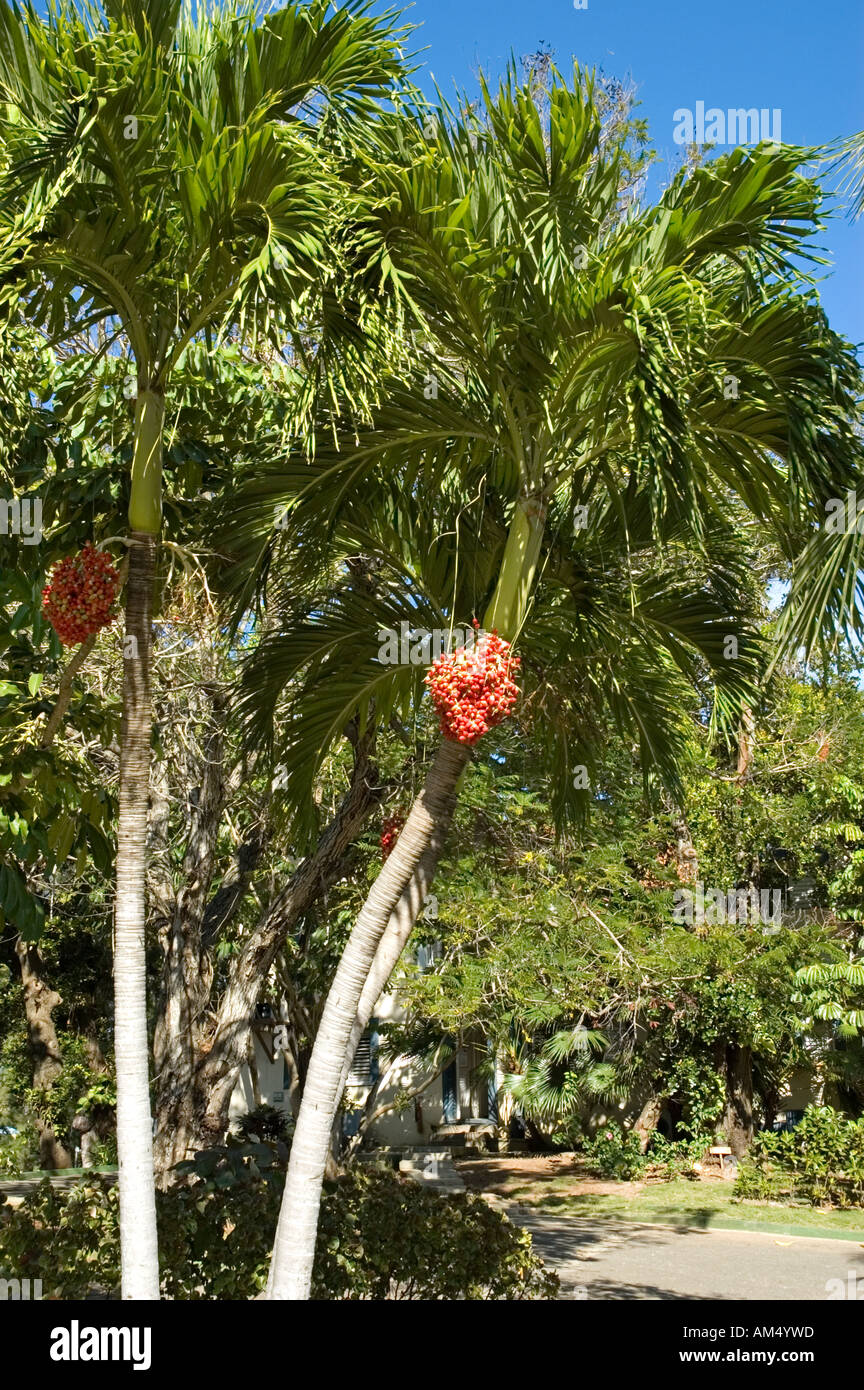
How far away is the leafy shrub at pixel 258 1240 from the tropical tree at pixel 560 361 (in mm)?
1323

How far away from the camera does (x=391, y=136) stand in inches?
215

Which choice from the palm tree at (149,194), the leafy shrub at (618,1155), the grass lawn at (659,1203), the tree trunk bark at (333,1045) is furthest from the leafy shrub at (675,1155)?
the palm tree at (149,194)

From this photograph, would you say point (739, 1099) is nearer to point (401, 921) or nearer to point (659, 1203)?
point (659, 1203)

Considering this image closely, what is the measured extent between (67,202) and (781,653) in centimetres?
360

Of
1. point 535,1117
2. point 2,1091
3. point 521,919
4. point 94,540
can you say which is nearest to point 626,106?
point 521,919

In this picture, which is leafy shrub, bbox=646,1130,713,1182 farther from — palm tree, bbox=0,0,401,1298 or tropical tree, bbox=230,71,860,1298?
palm tree, bbox=0,0,401,1298

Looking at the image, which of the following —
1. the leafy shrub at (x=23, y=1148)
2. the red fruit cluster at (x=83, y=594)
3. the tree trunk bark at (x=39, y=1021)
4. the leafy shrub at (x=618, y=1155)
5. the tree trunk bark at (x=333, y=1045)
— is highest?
the red fruit cluster at (x=83, y=594)

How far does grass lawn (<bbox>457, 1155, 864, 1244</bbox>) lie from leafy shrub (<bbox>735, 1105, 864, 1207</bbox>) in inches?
13.5

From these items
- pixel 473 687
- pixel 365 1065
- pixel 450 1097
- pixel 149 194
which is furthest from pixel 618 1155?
pixel 149 194

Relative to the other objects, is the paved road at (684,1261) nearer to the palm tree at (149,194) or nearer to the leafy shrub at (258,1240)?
the leafy shrub at (258,1240)

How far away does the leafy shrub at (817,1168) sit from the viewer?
16016 mm

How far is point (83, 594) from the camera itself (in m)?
5.42
